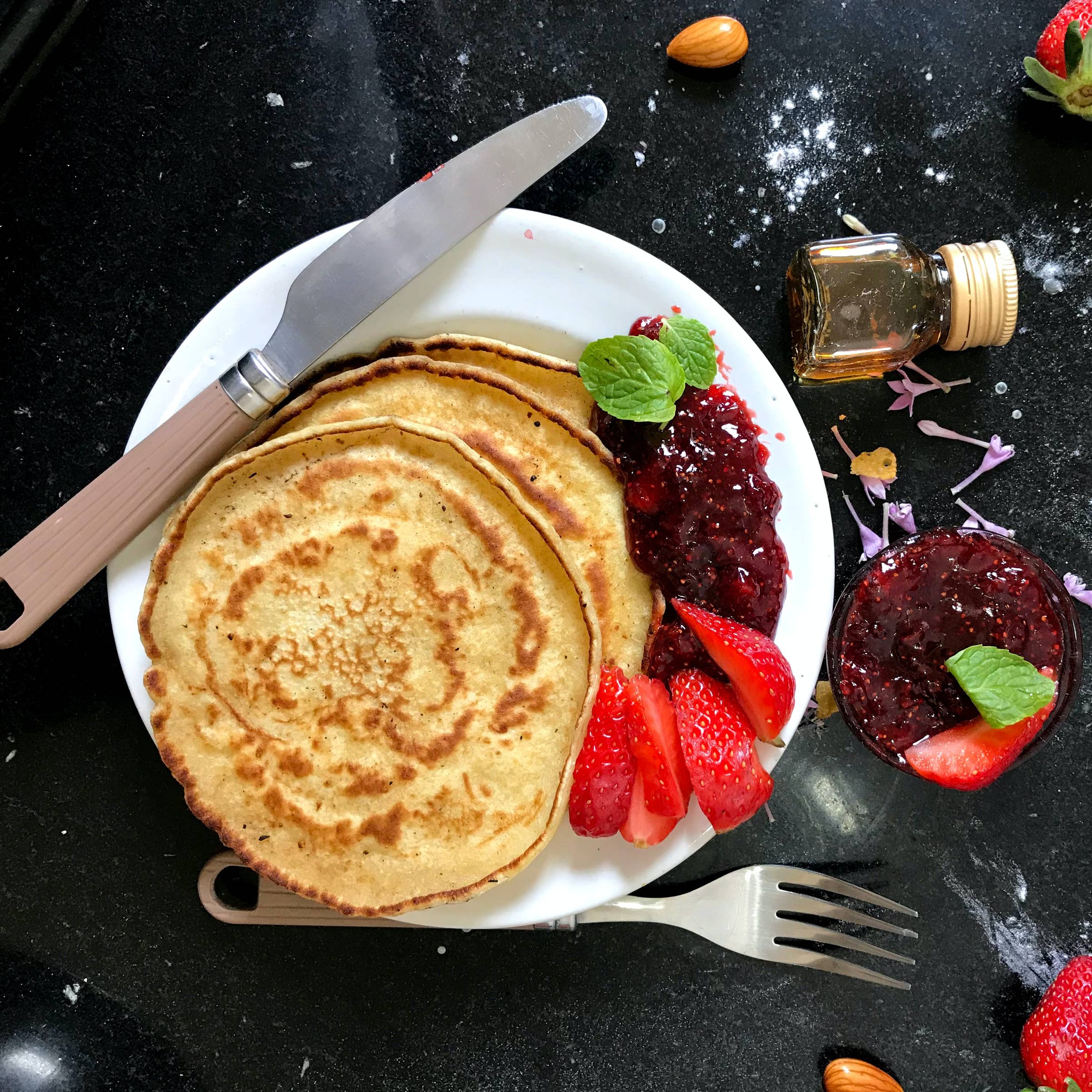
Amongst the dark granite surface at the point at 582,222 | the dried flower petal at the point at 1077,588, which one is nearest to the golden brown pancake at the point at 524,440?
the dark granite surface at the point at 582,222

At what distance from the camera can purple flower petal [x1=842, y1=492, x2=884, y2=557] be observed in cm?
210

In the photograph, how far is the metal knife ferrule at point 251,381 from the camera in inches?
67.4

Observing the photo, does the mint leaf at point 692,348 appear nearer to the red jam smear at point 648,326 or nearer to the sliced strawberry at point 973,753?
the red jam smear at point 648,326

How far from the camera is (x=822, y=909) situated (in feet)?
6.86

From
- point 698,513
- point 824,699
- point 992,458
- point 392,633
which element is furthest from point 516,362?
point 992,458

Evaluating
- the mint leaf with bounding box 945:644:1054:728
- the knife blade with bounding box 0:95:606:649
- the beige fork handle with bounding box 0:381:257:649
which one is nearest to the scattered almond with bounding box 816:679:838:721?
the mint leaf with bounding box 945:644:1054:728

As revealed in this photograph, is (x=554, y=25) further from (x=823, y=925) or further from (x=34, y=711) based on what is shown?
(x=823, y=925)

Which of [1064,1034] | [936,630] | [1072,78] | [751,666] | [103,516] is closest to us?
[751,666]

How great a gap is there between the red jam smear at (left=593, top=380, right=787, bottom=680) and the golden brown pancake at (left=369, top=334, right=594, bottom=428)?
10 centimetres

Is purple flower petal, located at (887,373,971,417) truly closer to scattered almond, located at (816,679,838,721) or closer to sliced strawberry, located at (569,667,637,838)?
scattered almond, located at (816,679,838,721)

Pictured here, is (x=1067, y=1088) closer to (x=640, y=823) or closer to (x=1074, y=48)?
(x=640, y=823)

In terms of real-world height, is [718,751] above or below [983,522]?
above

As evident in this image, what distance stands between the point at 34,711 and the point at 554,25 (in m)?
2.17

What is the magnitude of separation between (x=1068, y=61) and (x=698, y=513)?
145 centimetres
